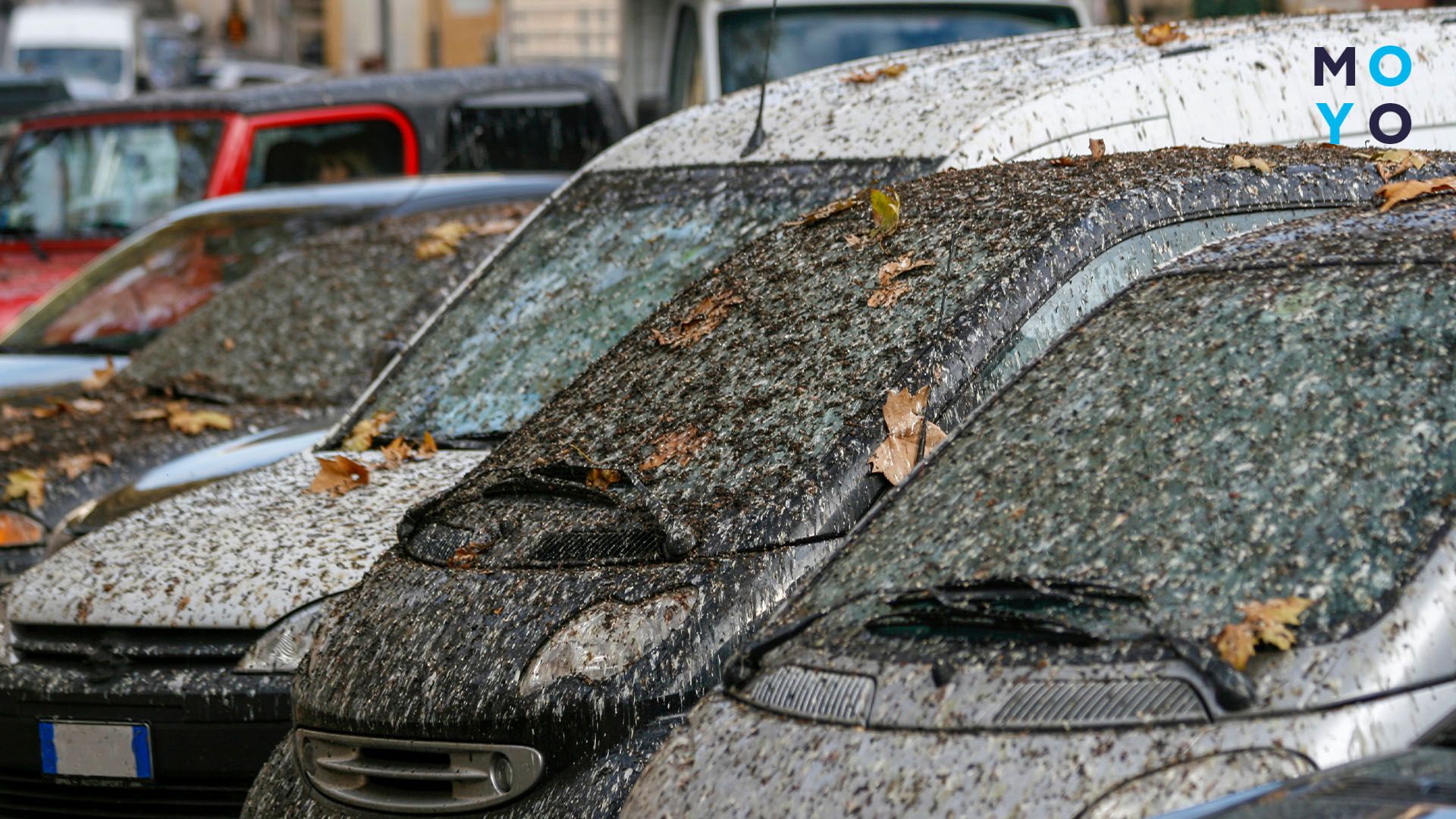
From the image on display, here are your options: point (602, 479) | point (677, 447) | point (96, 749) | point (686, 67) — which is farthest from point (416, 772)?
point (686, 67)

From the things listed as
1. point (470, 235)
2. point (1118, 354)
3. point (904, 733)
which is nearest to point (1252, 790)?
point (904, 733)

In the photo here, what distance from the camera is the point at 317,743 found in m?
3.61

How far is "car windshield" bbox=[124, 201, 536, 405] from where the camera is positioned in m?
6.58

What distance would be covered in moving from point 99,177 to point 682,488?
27.5 feet

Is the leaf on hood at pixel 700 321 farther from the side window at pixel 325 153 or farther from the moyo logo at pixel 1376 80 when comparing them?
the side window at pixel 325 153

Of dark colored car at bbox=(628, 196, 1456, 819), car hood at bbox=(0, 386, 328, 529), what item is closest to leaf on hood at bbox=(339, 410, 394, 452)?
car hood at bbox=(0, 386, 328, 529)

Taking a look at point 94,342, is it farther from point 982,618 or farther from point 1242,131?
point 982,618

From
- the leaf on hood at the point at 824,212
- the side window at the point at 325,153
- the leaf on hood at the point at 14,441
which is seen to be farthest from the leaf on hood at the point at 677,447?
the side window at the point at 325,153

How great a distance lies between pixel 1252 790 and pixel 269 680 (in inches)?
110

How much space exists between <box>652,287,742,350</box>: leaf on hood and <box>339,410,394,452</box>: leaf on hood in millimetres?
1183

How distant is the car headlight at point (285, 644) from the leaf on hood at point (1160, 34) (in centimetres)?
265

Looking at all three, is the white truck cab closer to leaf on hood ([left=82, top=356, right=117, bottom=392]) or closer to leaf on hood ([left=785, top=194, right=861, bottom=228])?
leaf on hood ([left=82, top=356, right=117, bottom=392])

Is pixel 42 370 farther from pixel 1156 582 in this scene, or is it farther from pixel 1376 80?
pixel 1156 582

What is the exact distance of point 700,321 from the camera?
13.3 feet
